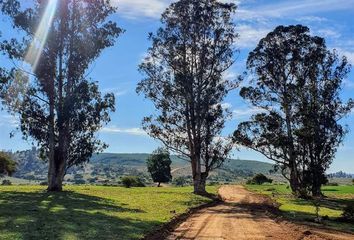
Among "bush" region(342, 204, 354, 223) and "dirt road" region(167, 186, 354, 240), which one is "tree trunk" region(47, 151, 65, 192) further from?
"bush" region(342, 204, 354, 223)

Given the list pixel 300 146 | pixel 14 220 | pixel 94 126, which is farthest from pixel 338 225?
pixel 94 126

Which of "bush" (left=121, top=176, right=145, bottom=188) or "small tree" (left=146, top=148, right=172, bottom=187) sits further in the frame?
"small tree" (left=146, top=148, right=172, bottom=187)

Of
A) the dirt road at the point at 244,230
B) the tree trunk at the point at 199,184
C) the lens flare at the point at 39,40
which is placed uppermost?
the lens flare at the point at 39,40

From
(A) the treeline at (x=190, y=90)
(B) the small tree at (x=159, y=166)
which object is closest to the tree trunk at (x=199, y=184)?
(A) the treeline at (x=190, y=90)

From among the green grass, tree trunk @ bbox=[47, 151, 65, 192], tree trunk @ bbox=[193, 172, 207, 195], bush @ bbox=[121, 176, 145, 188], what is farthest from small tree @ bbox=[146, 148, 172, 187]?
the green grass

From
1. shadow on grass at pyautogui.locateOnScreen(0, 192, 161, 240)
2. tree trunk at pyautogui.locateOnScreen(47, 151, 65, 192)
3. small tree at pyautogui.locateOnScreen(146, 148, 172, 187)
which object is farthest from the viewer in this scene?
small tree at pyautogui.locateOnScreen(146, 148, 172, 187)

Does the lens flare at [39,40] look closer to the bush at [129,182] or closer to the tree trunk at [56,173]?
the tree trunk at [56,173]

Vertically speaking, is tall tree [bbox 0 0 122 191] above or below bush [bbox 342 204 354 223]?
above

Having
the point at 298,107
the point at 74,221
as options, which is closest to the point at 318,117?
the point at 298,107

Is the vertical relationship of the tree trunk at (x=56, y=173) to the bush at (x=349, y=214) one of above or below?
above

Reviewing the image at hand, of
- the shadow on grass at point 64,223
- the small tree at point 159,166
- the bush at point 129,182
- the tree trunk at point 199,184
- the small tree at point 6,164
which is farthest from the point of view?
the small tree at point 159,166

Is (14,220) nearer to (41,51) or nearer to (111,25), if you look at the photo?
(41,51)

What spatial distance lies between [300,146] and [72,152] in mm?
28833

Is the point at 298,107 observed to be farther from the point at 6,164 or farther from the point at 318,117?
the point at 6,164
